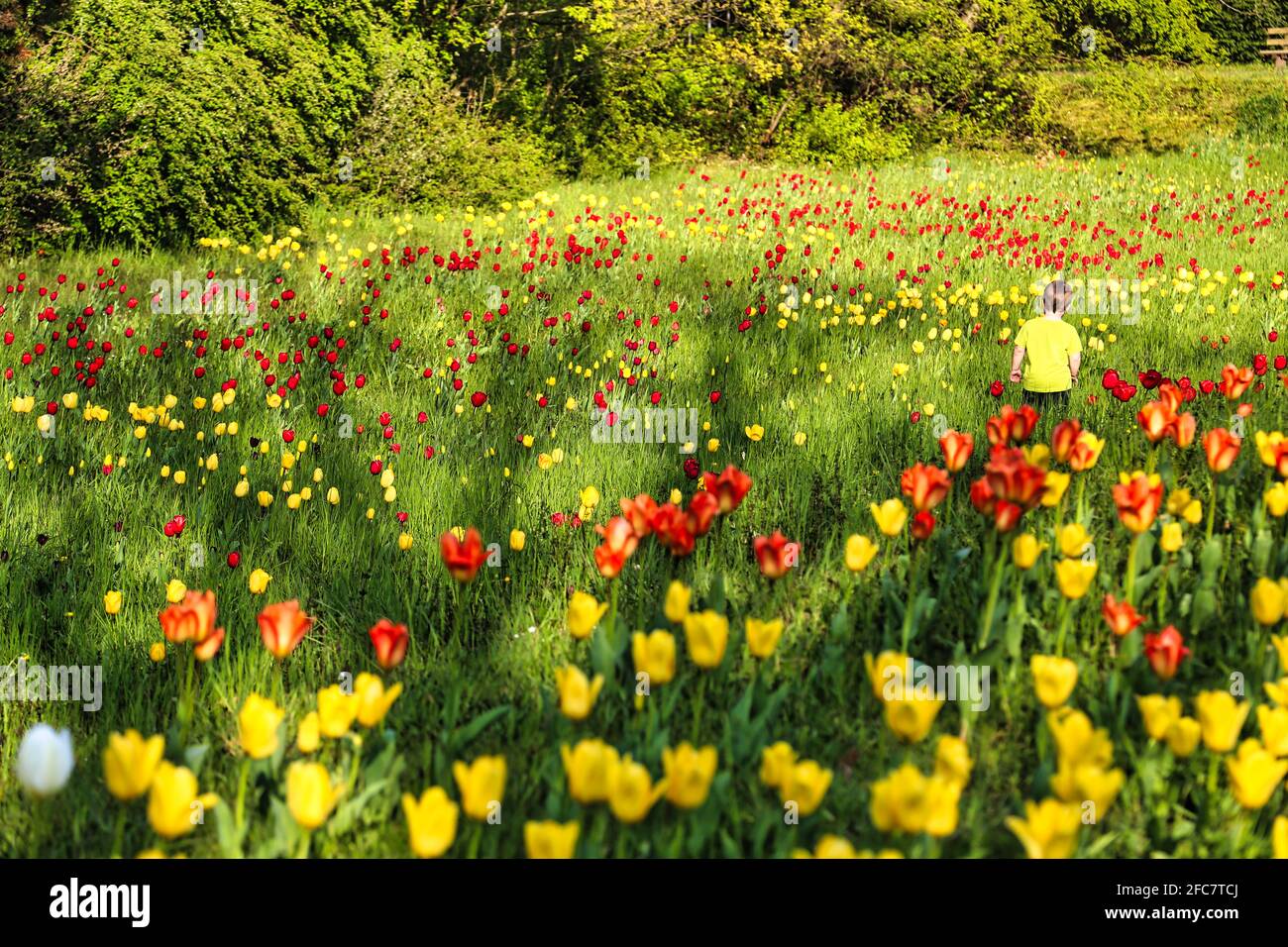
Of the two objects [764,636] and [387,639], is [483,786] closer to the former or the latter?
[387,639]

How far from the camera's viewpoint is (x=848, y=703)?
242 cm

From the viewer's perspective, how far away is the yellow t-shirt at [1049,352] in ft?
15.6

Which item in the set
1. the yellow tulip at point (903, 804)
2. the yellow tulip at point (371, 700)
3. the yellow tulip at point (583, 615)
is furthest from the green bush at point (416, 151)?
the yellow tulip at point (903, 804)

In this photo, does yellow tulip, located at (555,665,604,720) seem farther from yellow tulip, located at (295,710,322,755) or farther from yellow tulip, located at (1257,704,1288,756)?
yellow tulip, located at (1257,704,1288,756)

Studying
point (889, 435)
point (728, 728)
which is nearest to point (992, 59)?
point (889, 435)

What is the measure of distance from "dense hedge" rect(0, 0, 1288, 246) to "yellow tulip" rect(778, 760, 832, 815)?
30.0 feet

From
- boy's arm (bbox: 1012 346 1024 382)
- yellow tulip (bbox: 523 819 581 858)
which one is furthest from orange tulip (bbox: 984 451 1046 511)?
boy's arm (bbox: 1012 346 1024 382)

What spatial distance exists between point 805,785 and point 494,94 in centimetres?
1473

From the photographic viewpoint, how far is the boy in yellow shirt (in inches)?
187

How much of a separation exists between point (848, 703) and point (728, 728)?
0.50m

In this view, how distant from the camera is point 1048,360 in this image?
4.78m

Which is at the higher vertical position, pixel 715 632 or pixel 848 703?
pixel 715 632
